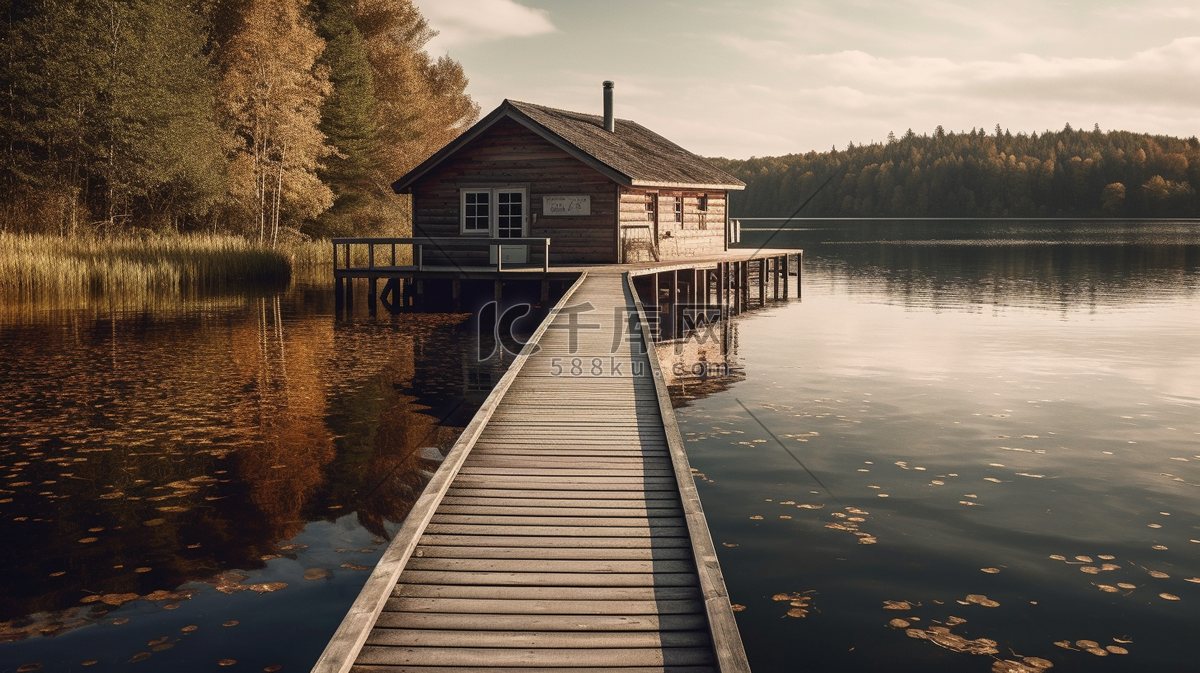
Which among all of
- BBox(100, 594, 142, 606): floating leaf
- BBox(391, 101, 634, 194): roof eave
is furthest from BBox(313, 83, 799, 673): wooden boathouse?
BBox(391, 101, 634, 194): roof eave

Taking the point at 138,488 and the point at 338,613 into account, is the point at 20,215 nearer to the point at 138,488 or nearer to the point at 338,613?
the point at 138,488

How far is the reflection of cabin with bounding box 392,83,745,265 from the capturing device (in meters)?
26.4

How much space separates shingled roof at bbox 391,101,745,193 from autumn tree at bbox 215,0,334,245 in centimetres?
1383

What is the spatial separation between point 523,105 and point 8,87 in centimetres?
1732

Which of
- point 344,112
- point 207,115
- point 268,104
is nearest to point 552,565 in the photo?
point 207,115

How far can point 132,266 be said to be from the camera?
27.8m

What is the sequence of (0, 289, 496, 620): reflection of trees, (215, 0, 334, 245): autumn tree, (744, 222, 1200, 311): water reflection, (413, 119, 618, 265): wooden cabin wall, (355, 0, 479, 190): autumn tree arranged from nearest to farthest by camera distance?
1. (0, 289, 496, 620): reflection of trees
2. (413, 119, 618, 265): wooden cabin wall
3. (744, 222, 1200, 311): water reflection
4. (215, 0, 334, 245): autumn tree
5. (355, 0, 479, 190): autumn tree

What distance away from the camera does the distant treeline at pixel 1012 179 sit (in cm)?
15800

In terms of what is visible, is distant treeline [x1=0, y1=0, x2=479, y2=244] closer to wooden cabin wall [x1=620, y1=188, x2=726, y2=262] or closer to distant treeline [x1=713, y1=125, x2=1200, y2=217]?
wooden cabin wall [x1=620, y1=188, x2=726, y2=262]

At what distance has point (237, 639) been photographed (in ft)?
20.2

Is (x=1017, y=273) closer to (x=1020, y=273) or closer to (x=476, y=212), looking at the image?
(x=1020, y=273)

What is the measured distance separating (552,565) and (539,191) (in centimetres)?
2168

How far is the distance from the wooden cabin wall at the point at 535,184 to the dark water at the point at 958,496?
6737 millimetres

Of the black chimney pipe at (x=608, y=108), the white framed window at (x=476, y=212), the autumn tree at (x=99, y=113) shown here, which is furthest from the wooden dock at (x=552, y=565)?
the autumn tree at (x=99, y=113)
